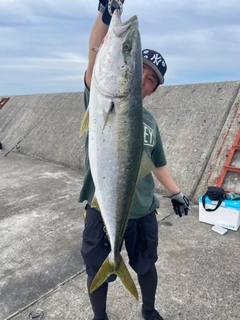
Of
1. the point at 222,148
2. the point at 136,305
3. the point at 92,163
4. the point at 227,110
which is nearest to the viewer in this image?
the point at 92,163

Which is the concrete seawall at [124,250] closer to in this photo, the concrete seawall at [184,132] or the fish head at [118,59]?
the concrete seawall at [184,132]

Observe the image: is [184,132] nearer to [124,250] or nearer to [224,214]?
[224,214]

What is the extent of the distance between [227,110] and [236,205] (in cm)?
249

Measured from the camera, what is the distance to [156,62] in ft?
7.45

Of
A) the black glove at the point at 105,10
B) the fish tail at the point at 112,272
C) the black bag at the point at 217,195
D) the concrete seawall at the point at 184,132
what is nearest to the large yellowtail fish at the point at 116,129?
the fish tail at the point at 112,272

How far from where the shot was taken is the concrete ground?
2.66 metres

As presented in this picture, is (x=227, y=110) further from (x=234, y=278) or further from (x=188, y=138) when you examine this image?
(x=234, y=278)

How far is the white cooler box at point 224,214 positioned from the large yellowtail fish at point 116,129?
240cm

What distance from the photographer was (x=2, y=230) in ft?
13.8

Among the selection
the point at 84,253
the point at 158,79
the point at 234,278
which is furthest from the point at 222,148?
the point at 84,253

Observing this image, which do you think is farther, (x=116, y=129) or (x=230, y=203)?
(x=230, y=203)

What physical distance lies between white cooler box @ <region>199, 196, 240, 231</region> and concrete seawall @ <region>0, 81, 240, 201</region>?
811mm

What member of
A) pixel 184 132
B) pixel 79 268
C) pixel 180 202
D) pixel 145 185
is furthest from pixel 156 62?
pixel 184 132

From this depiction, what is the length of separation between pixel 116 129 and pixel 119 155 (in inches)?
6.7
